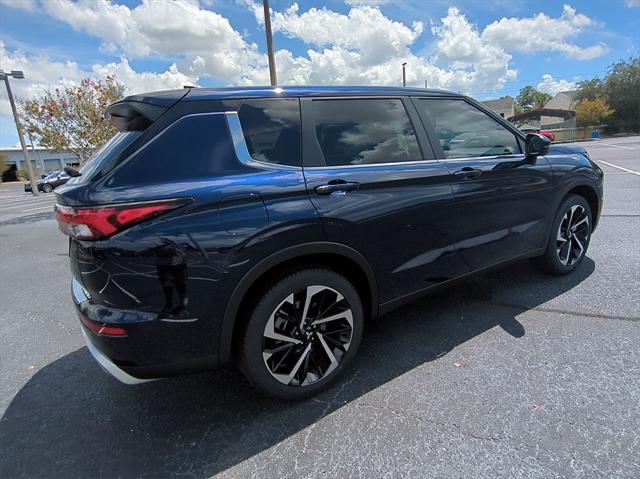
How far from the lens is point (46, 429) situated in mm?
2287

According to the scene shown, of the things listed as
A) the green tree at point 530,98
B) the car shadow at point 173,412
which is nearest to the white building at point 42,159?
the car shadow at point 173,412

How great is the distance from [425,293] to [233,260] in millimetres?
1570

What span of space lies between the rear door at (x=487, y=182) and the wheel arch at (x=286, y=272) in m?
0.91

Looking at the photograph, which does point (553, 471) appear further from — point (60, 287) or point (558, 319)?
point (60, 287)

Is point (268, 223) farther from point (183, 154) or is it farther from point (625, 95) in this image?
point (625, 95)

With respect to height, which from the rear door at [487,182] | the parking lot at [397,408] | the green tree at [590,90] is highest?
the green tree at [590,90]

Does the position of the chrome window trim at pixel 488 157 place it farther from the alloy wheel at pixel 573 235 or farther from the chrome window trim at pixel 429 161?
the alloy wheel at pixel 573 235

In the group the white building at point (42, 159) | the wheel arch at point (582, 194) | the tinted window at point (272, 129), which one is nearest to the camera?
the tinted window at point (272, 129)

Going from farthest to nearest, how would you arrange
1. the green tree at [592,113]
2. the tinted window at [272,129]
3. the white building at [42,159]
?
the white building at [42,159] → the green tree at [592,113] → the tinted window at [272,129]

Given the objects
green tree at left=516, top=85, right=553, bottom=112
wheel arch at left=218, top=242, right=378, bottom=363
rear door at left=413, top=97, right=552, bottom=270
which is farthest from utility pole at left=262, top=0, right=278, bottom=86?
green tree at left=516, top=85, right=553, bottom=112

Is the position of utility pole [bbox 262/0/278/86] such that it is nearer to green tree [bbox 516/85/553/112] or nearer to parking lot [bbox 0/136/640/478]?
parking lot [bbox 0/136/640/478]

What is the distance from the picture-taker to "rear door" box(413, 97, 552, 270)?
2.96 metres

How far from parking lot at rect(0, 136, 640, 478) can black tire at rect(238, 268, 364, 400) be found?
165 millimetres

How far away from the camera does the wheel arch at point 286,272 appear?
6.76ft
